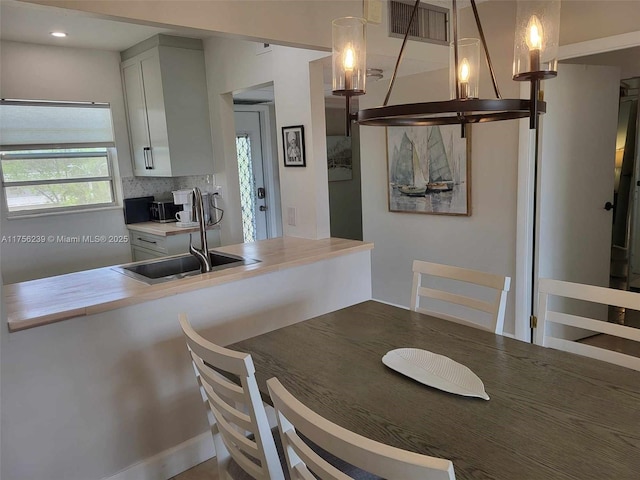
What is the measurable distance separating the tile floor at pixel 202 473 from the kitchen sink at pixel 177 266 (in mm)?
926

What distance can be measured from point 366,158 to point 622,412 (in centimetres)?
310

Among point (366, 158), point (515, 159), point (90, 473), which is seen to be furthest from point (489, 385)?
point (366, 158)

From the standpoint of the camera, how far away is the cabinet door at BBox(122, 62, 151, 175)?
160 inches

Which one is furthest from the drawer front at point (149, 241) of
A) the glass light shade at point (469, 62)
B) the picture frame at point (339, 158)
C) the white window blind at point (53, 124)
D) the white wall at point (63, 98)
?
the glass light shade at point (469, 62)

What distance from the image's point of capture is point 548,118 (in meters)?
2.98

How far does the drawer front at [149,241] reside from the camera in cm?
391

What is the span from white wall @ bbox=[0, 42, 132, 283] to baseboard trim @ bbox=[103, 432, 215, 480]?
8.35 ft

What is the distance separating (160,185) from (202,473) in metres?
3.11

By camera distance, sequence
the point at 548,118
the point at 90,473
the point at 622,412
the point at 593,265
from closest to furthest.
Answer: the point at 622,412 < the point at 90,473 < the point at 548,118 < the point at 593,265

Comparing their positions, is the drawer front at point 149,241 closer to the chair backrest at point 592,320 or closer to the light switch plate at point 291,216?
the light switch plate at point 291,216

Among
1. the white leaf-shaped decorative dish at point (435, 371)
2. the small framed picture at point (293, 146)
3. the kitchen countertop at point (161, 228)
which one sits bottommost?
the white leaf-shaped decorative dish at point (435, 371)

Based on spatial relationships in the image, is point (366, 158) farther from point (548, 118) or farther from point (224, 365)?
point (224, 365)

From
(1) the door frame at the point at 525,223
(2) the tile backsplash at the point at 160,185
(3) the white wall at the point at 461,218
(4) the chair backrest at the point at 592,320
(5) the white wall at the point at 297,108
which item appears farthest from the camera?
(2) the tile backsplash at the point at 160,185

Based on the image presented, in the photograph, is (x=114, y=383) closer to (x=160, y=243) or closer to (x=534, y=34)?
(x=534, y=34)
